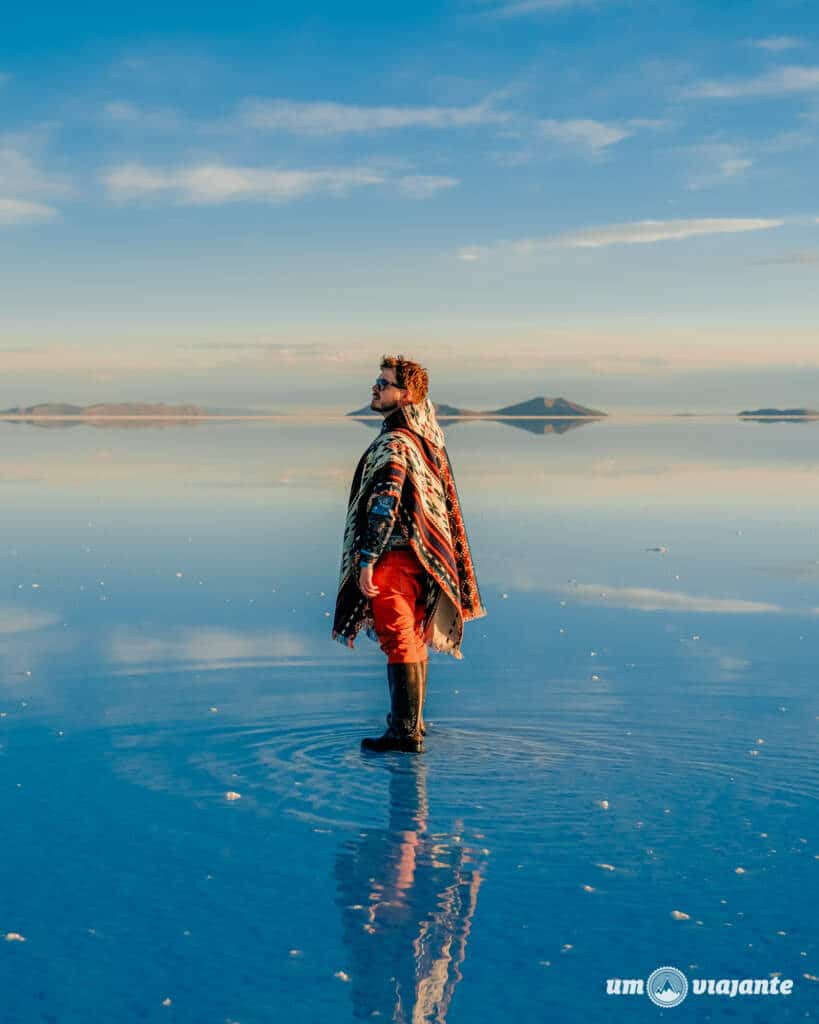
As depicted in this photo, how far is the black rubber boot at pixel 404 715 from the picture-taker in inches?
251

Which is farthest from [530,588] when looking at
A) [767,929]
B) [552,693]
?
[767,929]

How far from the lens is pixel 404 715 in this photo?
21.1ft

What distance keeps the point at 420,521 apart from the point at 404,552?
0.21 metres

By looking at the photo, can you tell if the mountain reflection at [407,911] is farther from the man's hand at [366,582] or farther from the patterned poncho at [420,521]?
the patterned poncho at [420,521]

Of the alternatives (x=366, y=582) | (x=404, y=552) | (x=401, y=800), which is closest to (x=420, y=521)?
(x=404, y=552)

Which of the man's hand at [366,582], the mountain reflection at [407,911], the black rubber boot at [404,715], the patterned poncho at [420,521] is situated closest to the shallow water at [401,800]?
the mountain reflection at [407,911]

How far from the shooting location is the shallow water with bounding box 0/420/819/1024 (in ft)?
13.0

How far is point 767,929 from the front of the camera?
4242mm

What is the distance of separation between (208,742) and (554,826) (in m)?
2.06

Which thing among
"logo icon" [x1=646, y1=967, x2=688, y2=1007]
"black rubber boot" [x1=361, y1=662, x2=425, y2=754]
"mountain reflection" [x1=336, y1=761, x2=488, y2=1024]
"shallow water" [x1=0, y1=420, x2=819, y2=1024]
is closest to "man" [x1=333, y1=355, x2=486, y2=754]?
"black rubber boot" [x1=361, y1=662, x2=425, y2=754]

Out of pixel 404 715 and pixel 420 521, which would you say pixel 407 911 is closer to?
pixel 404 715

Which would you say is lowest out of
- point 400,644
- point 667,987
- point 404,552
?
point 667,987

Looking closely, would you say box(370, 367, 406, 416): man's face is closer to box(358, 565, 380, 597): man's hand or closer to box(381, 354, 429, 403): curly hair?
box(381, 354, 429, 403): curly hair

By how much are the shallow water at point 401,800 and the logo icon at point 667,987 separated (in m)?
0.05
